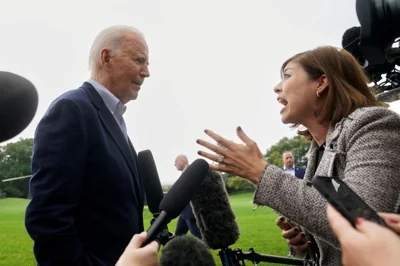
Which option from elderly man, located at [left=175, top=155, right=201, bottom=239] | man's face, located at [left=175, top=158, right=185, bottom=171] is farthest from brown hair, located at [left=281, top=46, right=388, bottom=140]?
man's face, located at [left=175, top=158, right=185, bottom=171]

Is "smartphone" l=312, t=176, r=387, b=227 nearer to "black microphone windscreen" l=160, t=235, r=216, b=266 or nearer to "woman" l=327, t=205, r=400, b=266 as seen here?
"woman" l=327, t=205, r=400, b=266

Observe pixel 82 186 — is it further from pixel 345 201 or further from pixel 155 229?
pixel 345 201

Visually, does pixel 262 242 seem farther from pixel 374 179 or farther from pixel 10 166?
pixel 10 166

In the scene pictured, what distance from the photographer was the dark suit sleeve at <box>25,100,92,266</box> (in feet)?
7.03

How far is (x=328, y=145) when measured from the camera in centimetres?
207

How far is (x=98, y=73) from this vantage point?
9.62ft

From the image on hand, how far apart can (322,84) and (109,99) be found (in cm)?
124

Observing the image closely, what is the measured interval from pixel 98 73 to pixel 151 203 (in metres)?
1.14

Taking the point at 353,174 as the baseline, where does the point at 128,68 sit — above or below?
above

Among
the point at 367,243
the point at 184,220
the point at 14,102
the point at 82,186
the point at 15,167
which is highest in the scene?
the point at 14,102

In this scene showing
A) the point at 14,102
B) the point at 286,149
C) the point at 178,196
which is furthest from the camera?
the point at 286,149

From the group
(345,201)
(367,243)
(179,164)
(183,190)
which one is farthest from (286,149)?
(367,243)

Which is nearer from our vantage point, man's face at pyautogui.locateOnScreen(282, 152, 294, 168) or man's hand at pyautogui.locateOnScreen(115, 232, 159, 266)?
man's hand at pyautogui.locateOnScreen(115, 232, 159, 266)

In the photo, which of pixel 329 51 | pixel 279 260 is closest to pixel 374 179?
pixel 329 51
